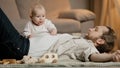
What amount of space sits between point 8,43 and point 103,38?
0.63 meters

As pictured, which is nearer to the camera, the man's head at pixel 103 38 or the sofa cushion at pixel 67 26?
the man's head at pixel 103 38

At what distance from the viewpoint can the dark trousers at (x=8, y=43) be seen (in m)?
1.73

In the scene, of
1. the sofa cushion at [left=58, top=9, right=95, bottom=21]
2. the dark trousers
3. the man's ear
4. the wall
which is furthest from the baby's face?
the wall

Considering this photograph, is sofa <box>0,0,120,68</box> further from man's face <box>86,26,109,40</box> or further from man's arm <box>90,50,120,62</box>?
man's arm <box>90,50,120,62</box>

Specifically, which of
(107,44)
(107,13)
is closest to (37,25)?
(107,44)

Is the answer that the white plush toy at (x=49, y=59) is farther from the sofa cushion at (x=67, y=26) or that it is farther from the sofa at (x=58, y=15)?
the sofa cushion at (x=67, y=26)

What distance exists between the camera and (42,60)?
1.58 metres

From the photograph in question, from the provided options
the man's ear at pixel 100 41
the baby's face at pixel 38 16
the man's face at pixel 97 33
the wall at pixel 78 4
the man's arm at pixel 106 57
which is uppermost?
the wall at pixel 78 4

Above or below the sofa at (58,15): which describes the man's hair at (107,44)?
below

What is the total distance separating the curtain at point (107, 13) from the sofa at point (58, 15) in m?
0.28

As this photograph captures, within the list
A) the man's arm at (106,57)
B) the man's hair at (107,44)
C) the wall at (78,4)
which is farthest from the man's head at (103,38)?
the wall at (78,4)

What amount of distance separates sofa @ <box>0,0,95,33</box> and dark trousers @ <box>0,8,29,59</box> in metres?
1.12

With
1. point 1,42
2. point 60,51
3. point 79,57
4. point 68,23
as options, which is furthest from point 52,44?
point 68,23

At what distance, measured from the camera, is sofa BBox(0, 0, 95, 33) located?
3.09 metres
